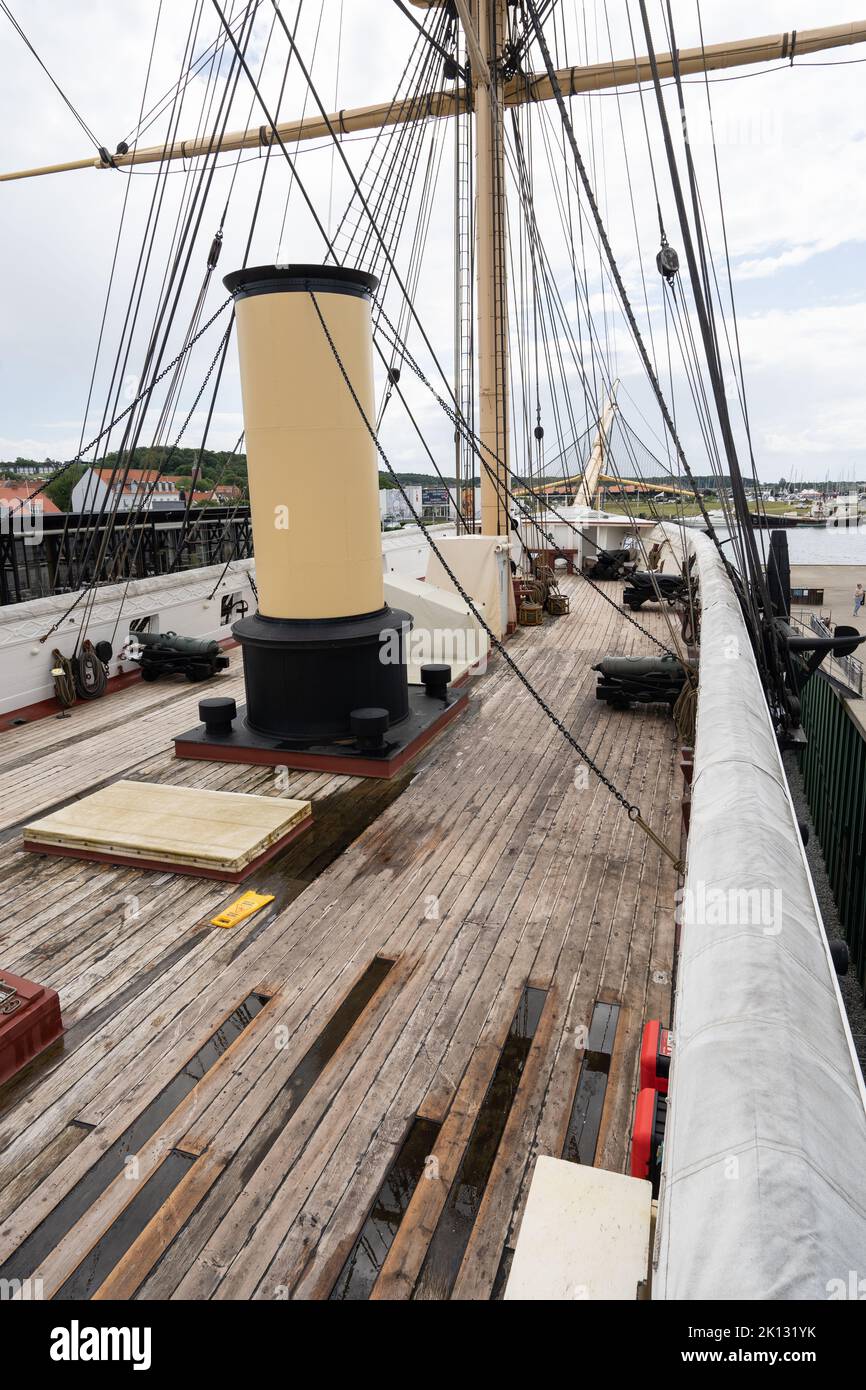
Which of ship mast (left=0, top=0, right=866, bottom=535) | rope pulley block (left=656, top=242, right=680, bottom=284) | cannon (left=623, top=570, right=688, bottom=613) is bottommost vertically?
cannon (left=623, top=570, right=688, bottom=613)

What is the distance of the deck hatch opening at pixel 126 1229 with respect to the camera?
2699mm

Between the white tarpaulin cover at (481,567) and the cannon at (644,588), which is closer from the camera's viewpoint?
the white tarpaulin cover at (481,567)

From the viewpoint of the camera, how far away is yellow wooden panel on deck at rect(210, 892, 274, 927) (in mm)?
4896

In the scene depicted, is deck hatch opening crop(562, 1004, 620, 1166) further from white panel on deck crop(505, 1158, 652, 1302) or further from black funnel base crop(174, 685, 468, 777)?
black funnel base crop(174, 685, 468, 777)

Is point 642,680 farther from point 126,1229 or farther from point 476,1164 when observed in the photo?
point 126,1229

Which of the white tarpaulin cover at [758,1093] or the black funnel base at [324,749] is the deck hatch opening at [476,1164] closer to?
the white tarpaulin cover at [758,1093]

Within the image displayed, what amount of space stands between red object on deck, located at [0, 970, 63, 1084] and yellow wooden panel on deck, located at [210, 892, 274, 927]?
3.56 ft

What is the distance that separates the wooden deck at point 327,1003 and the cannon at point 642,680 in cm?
201

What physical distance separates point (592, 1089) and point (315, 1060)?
1273 mm

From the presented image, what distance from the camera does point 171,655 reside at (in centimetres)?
1104

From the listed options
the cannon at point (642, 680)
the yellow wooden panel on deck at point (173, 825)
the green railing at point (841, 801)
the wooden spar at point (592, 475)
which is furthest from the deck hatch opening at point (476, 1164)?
the wooden spar at point (592, 475)

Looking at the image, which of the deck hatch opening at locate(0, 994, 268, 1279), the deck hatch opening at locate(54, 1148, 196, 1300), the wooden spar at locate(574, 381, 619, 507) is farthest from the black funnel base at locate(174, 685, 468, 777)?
the wooden spar at locate(574, 381, 619, 507)
